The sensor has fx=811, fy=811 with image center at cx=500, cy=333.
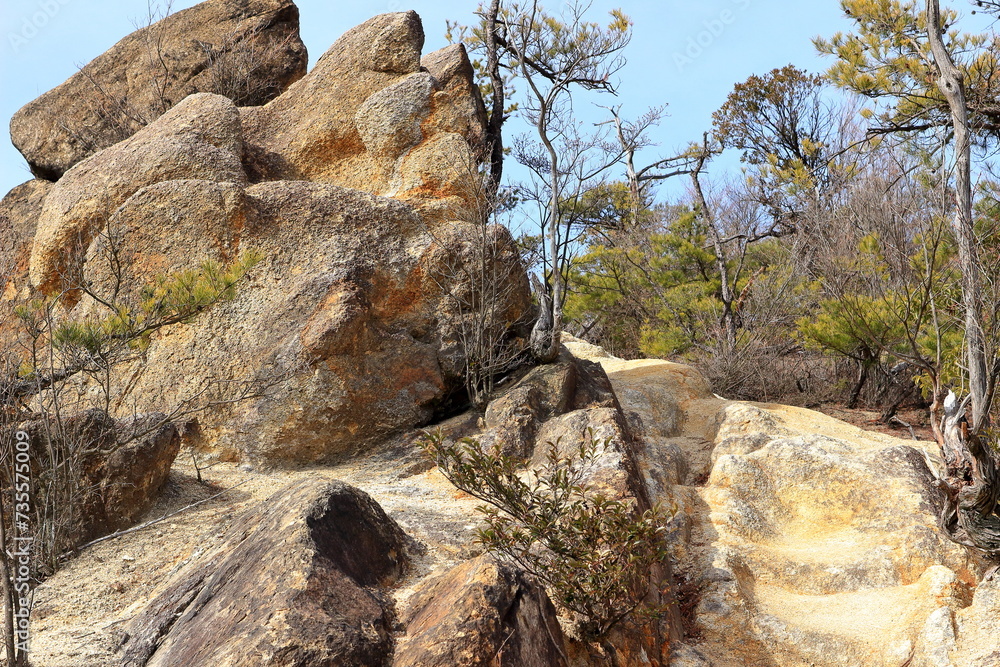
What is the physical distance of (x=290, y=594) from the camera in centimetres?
345

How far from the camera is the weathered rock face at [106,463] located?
5.23 meters

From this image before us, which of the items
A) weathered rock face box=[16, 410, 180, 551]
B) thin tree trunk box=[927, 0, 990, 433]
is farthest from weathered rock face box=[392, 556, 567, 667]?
thin tree trunk box=[927, 0, 990, 433]

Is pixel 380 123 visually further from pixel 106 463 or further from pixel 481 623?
pixel 481 623

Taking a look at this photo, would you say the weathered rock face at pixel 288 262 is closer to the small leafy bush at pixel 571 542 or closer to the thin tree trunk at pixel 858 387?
the small leafy bush at pixel 571 542

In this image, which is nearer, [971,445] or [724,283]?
[971,445]

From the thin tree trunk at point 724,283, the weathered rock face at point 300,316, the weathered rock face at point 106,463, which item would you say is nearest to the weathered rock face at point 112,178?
the weathered rock face at point 300,316

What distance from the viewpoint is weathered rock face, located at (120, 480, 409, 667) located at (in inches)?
127

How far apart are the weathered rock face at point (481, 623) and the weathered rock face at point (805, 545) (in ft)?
4.10

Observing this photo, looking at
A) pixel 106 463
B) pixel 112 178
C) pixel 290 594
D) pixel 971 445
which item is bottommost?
pixel 971 445

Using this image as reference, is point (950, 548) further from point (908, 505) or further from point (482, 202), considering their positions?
point (482, 202)

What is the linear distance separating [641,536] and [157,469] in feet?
11.7

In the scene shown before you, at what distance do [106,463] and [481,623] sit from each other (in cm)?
342
